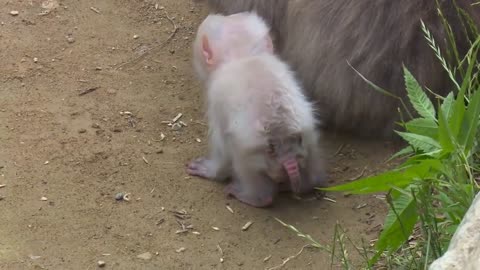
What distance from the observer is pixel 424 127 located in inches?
97.6

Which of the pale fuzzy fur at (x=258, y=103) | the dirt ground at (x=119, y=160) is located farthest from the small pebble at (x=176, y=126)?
the pale fuzzy fur at (x=258, y=103)

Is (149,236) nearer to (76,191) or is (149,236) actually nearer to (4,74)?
(76,191)

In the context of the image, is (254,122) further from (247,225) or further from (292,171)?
(247,225)

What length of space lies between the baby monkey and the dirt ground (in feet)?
0.29

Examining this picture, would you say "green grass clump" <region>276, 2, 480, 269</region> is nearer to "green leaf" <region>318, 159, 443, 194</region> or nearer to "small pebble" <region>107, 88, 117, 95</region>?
"green leaf" <region>318, 159, 443, 194</region>

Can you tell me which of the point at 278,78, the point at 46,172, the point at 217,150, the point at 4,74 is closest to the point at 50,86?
the point at 4,74

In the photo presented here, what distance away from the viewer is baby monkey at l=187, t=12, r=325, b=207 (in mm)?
3107

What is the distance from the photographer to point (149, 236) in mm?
3152

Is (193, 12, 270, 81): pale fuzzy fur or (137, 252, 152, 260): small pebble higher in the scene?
(193, 12, 270, 81): pale fuzzy fur

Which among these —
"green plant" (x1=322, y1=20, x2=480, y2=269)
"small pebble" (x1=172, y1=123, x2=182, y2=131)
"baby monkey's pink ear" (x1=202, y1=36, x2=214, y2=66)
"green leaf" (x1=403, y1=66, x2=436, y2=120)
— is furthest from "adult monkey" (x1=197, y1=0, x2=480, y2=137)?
"green plant" (x1=322, y1=20, x2=480, y2=269)

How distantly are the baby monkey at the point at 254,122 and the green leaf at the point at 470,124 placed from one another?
876 millimetres

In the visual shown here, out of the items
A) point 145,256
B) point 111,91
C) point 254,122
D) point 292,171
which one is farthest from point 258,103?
Result: point 111,91

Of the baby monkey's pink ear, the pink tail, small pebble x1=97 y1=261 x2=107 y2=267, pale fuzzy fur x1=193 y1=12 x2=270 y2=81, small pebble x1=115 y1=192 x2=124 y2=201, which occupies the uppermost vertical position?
pale fuzzy fur x1=193 y1=12 x2=270 y2=81

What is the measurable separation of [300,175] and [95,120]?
1.00 metres
